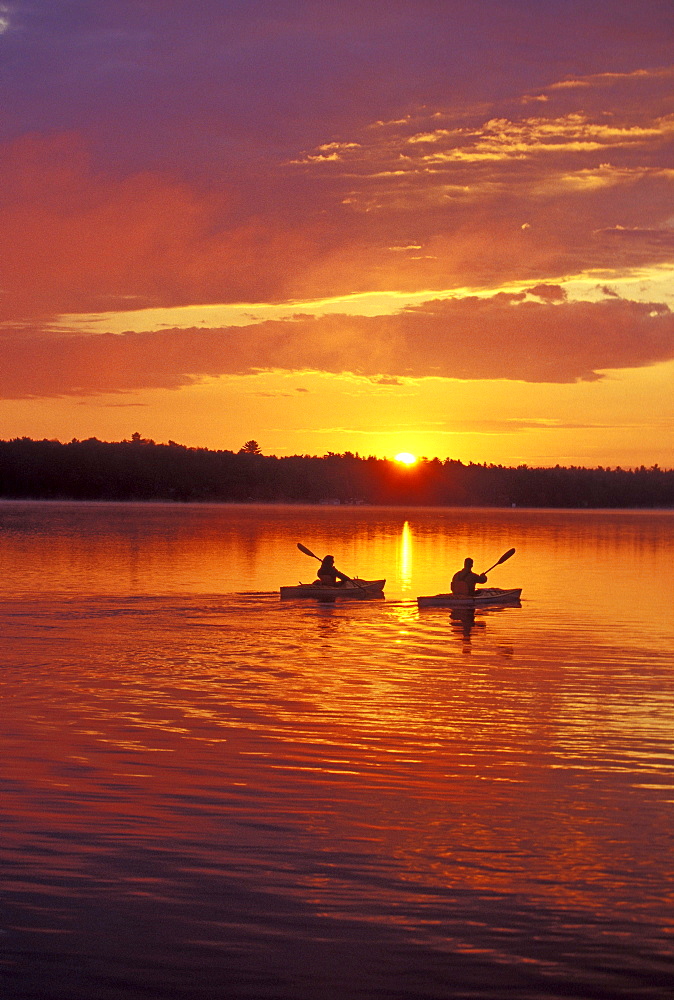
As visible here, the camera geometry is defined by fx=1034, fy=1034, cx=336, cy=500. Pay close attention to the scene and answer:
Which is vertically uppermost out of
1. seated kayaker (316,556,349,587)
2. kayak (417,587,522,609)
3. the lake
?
seated kayaker (316,556,349,587)

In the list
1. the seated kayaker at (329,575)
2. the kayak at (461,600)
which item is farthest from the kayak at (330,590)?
the kayak at (461,600)

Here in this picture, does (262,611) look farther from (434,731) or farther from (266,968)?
(266,968)

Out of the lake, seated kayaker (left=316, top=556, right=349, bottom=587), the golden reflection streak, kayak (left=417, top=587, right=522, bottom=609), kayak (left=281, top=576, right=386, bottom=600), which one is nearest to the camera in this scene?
the lake

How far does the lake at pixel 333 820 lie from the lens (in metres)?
7.36

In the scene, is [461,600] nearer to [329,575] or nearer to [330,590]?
[330,590]

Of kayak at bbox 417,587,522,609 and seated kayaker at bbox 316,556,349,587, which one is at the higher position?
seated kayaker at bbox 316,556,349,587

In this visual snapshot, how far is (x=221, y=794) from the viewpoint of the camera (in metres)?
11.2

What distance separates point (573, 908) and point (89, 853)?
13.8 feet

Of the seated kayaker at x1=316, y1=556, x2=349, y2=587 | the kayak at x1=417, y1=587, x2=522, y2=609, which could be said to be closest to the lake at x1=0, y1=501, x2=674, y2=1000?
the kayak at x1=417, y1=587, x2=522, y2=609

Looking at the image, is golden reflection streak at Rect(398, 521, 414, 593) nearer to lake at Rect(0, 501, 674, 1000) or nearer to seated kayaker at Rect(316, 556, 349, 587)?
seated kayaker at Rect(316, 556, 349, 587)

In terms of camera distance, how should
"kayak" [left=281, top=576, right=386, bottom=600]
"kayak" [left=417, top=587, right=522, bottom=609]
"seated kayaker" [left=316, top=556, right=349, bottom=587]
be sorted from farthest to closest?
"seated kayaker" [left=316, top=556, right=349, bottom=587]
"kayak" [left=281, top=576, right=386, bottom=600]
"kayak" [left=417, top=587, right=522, bottom=609]

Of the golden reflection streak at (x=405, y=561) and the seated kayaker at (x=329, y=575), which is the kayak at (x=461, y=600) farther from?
the golden reflection streak at (x=405, y=561)

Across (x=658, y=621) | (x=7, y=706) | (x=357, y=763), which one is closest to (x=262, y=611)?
(x=658, y=621)

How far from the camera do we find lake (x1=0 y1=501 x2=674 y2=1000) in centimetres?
736
